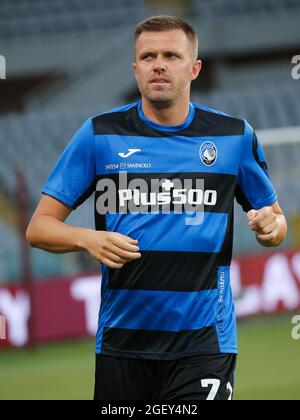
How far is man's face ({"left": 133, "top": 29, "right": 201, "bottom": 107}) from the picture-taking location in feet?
13.5

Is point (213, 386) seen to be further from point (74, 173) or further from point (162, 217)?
point (74, 173)

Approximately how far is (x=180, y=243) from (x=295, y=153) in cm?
850

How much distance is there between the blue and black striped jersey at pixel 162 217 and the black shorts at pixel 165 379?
1.6 inches

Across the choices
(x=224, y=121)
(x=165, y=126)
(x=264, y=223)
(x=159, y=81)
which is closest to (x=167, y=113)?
(x=165, y=126)

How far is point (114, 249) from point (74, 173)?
60 cm

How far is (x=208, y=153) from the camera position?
423 centimetres

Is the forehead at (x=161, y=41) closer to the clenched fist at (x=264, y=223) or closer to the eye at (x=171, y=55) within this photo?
the eye at (x=171, y=55)

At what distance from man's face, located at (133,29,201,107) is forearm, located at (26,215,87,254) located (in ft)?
2.14

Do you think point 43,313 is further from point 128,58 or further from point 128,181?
point 128,58

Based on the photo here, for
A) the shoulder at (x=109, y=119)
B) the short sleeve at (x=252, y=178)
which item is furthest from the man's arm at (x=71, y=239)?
the short sleeve at (x=252, y=178)

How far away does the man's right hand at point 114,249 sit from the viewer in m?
3.68

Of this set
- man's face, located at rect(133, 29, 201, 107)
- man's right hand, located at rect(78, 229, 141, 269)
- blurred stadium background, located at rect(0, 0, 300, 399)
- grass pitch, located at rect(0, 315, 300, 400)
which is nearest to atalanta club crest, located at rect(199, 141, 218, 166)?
man's face, located at rect(133, 29, 201, 107)

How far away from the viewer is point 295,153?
1238 centimetres
